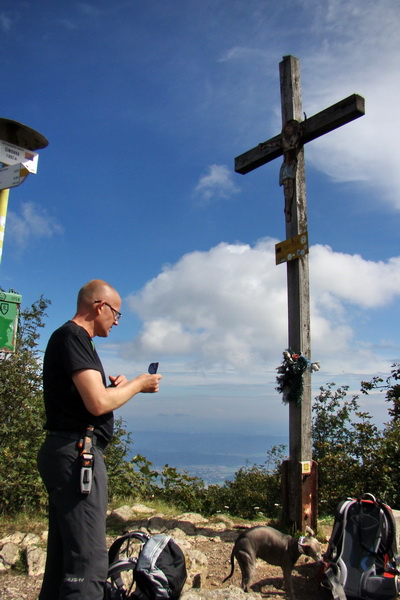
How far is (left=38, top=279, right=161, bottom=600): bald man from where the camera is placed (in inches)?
92.0

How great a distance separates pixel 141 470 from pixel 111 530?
180 cm

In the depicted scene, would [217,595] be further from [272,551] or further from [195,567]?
[195,567]

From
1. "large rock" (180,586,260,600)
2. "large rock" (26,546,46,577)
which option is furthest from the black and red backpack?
"large rock" (26,546,46,577)

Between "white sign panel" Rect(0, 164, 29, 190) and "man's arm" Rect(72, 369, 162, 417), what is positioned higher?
"white sign panel" Rect(0, 164, 29, 190)

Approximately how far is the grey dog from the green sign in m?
2.57

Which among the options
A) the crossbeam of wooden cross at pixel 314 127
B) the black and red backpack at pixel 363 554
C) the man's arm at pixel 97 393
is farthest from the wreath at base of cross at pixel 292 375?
the man's arm at pixel 97 393

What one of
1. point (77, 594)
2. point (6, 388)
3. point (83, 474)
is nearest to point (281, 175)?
point (6, 388)

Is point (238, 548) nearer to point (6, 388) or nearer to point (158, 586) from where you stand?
point (158, 586)

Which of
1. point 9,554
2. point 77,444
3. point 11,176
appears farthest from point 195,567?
point 11,176

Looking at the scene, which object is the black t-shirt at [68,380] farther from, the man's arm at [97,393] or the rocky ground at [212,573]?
the rocky ground at [212,573]

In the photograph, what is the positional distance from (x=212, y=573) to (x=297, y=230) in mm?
3664

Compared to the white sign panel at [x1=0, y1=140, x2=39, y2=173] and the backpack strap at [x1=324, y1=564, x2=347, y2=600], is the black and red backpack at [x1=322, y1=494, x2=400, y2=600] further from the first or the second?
the white sign panel at [x1=0, y1=140, x2=39, y2=173]

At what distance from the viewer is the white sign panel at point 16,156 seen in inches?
149

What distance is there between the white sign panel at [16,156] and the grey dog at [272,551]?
352cm
